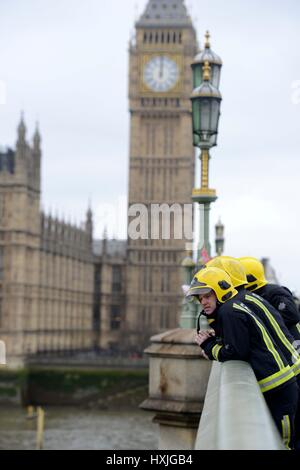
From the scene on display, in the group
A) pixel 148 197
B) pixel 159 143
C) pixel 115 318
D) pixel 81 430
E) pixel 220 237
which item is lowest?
pixel 81 430

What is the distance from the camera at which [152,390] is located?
7.54 meters

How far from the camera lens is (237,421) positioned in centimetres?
284

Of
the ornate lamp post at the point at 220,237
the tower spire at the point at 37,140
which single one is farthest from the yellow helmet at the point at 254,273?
the tower spire at the point at 37,140

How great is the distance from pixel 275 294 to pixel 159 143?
6500 cm

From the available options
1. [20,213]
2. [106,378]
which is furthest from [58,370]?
[20,213]

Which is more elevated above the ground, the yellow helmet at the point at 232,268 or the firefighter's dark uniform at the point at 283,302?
the yellow helmet at the point at 232,268

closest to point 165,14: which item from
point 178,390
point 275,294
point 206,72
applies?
point 206,72

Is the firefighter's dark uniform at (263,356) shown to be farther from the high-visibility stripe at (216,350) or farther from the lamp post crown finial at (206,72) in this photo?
the lamp post crown finial at (206,72)

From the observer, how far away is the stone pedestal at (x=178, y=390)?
23.8 feet

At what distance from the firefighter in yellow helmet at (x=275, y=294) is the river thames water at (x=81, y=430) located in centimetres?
2602

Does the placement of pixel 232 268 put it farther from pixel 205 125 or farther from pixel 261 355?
pixel 205 125

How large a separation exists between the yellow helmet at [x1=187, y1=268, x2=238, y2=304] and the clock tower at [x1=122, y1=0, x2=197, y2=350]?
6350cm
